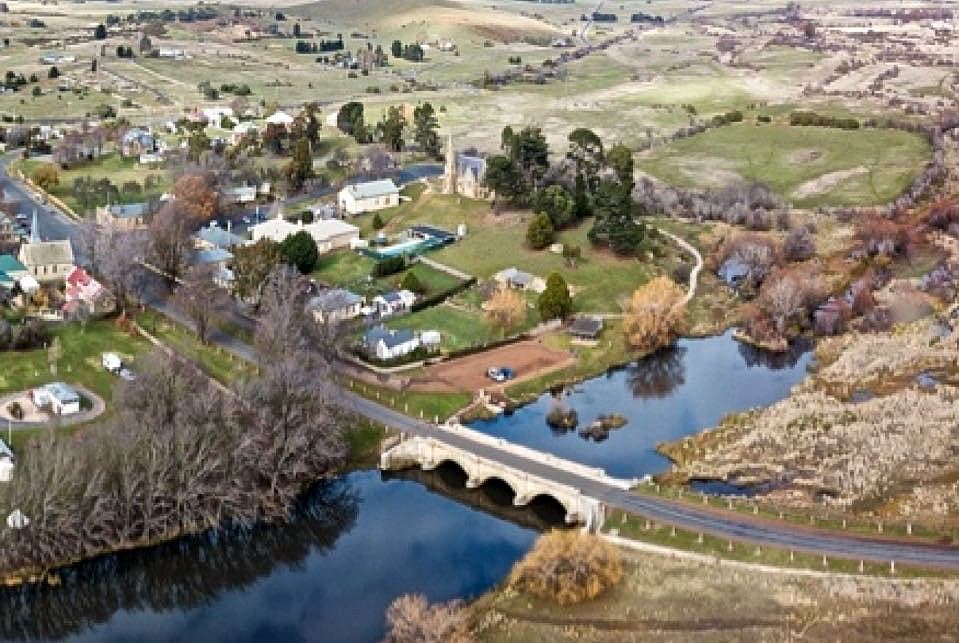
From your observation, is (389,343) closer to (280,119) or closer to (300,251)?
(300,251)

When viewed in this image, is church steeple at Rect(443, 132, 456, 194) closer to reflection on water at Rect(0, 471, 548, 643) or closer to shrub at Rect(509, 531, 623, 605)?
reflection on water at Rect(0, 471, 548, 643)

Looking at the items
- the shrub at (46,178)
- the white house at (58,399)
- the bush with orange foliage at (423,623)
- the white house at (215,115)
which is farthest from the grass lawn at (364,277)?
the white house at (215,115)

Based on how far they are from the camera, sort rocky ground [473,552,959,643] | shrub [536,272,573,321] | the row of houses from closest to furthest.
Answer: rocky ground [473,552,959,643], the row of houses, shrub [536,272,573,321]

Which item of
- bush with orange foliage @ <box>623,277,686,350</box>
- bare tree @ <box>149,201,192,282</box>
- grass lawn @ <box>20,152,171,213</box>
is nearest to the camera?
bush with orange foliage @ <box>623,277,686,350</box>

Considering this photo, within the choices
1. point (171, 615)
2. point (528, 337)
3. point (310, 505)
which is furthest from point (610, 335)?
point (171, 615)

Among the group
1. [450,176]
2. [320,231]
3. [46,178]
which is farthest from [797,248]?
[46,178]

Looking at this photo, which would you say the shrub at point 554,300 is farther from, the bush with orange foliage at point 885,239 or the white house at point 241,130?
the white house at point 241,130

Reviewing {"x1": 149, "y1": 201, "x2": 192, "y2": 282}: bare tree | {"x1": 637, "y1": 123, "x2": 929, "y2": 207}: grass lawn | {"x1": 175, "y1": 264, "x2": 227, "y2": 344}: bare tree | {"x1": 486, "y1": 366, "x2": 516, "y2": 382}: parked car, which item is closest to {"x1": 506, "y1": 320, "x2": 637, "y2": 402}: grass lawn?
{"x1": 486, "y1": 366, "x2": 516, "y2": 382}: parked car
